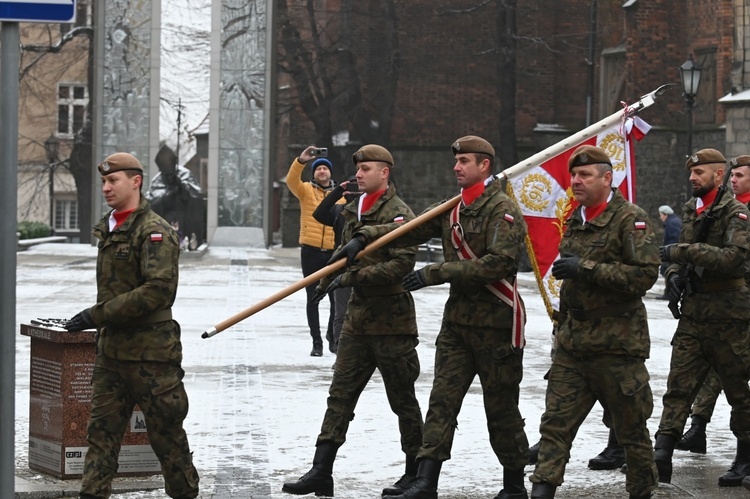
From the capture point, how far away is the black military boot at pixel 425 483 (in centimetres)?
761

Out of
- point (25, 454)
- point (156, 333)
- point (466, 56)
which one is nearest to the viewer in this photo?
point (156, 333)

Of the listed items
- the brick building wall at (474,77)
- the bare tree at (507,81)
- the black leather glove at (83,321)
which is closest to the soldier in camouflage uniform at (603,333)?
the black leather glove at (83,321)

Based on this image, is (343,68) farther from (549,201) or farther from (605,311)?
(605,311)

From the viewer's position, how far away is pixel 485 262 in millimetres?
7613

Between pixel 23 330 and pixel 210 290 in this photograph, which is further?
pixel 210 290

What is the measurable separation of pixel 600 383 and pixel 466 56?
4209 centimetres

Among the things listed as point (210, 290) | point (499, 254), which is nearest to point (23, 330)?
point (499, 254)

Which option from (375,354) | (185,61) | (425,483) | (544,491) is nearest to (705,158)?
(375,354)

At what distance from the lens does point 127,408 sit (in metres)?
7.04

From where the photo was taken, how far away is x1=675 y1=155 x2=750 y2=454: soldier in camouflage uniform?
31.1 ft

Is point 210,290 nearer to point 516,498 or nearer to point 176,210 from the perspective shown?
point 516,498

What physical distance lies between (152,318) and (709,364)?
3.83 metres

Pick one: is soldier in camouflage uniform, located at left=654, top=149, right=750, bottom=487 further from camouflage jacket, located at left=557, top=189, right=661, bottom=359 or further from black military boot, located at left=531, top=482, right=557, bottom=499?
black military boot, located at left=531, top=482, right=557, bottom=499

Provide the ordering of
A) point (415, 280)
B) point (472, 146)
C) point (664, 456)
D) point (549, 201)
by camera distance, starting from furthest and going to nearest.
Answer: point (549, 201), point (664, 456), point (472, 146), point (415, 280)
